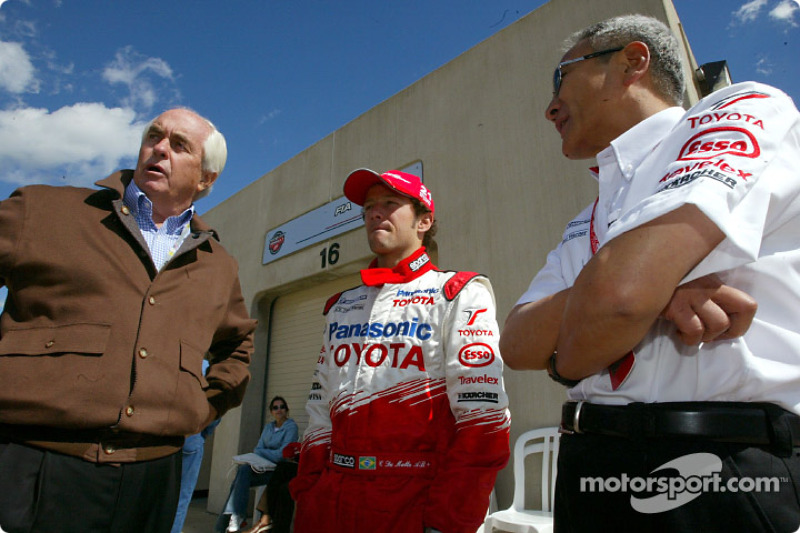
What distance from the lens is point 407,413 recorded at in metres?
1.70

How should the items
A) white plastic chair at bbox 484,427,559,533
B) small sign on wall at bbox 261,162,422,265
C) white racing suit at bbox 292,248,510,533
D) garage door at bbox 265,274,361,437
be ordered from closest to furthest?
white racing suit at bbox 292,248,510,533, white plastic chair at bbox 484,427,559,533, small sign on wall at bbox 261,162,422,265, garage door at bbox 265,274,361,437

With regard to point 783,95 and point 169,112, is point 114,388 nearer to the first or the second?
point 169,112

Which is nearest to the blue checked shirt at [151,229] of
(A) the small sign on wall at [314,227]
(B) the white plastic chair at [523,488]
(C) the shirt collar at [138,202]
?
(C) the shirt collar at [138,202]

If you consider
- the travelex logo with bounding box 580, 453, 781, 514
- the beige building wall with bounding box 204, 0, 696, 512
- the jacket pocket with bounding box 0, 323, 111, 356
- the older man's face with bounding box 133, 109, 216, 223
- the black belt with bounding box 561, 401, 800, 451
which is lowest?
the travelex logo with bounding box 580, 453, 781, 514

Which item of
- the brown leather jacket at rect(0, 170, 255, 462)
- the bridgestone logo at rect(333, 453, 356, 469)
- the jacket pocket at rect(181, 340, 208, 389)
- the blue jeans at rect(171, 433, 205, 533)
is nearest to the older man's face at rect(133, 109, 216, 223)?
the brown leather jacket at rect(0, 170, 255, 462)

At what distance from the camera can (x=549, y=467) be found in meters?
3.58

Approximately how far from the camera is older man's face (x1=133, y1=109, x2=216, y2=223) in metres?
1.69

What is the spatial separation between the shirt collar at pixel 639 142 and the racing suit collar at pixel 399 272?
3.68 ft

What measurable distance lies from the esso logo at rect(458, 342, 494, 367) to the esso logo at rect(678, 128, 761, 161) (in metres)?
1.03

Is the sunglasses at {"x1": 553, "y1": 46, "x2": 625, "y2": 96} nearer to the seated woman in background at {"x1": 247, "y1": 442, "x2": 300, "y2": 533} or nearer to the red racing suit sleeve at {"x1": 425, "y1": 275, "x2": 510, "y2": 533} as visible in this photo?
the red racing suit sleeve at {"x1": 425, "y1": 275, "x2": 510, "y2": 533}

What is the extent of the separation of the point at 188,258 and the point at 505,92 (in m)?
4.10

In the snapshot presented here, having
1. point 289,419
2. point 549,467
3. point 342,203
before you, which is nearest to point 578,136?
point 549,467

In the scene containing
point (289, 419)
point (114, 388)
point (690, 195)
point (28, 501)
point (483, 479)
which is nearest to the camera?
point (690, 195)

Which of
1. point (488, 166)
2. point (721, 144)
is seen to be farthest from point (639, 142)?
point (488, 166)
